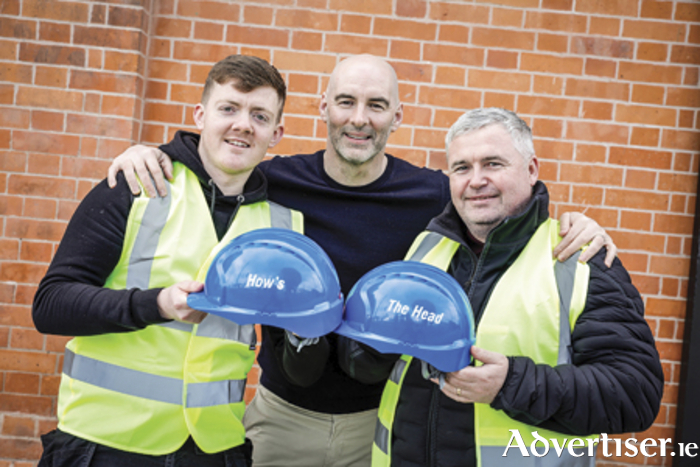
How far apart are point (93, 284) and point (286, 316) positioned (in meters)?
0.78

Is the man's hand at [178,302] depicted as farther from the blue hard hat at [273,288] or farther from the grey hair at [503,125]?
the grey hair at [503,125]

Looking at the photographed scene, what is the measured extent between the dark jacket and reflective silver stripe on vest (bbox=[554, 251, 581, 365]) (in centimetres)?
3

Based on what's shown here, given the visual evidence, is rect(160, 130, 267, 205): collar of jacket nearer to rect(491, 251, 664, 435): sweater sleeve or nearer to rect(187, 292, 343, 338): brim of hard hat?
rect(187, 292, 343, 338): brim of hard hat

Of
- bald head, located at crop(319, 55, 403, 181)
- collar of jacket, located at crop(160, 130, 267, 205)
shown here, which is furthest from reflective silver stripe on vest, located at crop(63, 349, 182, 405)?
bald head, located at crop(319, 55, 403, 181)

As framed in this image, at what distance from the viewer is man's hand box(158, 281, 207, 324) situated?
63.1 inches

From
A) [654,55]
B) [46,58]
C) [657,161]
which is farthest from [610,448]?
[46,58]

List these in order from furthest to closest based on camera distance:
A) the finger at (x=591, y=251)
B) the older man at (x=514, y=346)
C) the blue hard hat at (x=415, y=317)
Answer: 1. the finger at (x=591, y=251)
2. the older man at (x=514, y=346)
3. the blue hard hat at (x=415, y=317)

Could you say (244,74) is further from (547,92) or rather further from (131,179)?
(547,92)

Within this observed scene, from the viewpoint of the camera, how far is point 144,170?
1934 mm

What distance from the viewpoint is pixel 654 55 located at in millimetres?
3359

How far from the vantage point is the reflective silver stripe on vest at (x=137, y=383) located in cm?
181

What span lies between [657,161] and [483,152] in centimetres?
203

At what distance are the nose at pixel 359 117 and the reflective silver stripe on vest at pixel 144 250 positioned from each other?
38.6 inches

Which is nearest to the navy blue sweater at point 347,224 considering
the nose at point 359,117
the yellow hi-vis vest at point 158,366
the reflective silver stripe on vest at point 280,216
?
the reflective silver stripe on vest at point 280,216
